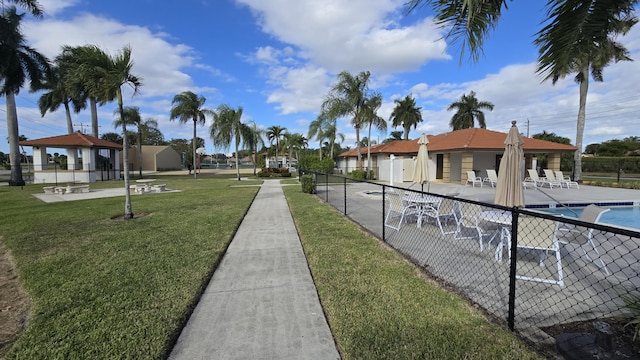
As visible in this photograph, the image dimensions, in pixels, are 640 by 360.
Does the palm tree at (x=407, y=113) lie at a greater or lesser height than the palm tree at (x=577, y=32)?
greater

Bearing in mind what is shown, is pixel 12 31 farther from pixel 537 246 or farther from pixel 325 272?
pixel 537 246

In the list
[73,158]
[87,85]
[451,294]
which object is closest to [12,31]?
[73,158]

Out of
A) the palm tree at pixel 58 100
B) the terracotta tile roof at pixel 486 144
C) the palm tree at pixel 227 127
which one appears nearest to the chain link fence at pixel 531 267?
the terracotta tile roof at pixel 486 144

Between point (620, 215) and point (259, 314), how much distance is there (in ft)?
39.3

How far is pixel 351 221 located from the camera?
756 cm

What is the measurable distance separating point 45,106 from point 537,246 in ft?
140

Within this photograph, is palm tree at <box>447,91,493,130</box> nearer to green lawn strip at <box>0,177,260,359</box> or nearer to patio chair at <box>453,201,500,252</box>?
patio chair at <box>453,201,500,252</box>

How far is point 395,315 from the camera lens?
9.48 feet

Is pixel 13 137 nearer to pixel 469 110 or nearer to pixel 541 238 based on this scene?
pixel 541 238

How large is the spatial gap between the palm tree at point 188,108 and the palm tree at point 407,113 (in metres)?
21.9

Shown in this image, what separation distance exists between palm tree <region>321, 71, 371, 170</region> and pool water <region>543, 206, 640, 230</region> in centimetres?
1726

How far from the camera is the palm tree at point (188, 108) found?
2447cm

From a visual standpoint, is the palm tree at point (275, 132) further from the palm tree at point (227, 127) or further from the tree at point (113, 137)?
the tree at point (113, 137)

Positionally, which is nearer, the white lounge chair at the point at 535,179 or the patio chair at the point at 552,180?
the patio chair at the point at 552,180
